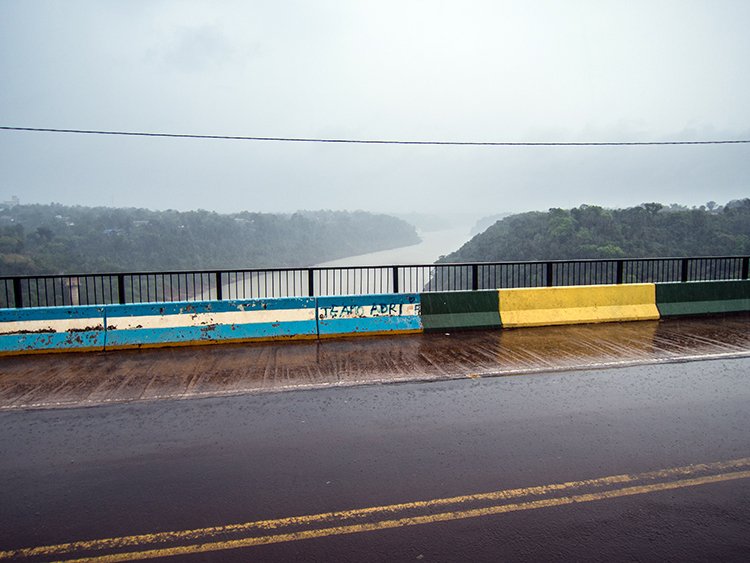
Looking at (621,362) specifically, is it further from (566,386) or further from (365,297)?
(365,297)

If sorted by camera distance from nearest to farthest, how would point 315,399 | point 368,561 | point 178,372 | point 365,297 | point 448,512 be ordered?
point 368,561
point 448,512
point 315,399
point 178,372
point 365,297

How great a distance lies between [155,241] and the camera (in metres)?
89.9

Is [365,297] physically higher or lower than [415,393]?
higher

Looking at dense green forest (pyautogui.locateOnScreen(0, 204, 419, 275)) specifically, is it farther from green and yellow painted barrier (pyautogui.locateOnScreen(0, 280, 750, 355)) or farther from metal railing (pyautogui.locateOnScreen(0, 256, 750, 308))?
green and yellow painted barrier (pyautogui.locateOnScreen(0, 280, 750, 355))

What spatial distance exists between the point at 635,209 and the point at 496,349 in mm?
68360

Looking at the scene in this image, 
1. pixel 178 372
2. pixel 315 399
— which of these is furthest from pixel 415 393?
pixel 178 372

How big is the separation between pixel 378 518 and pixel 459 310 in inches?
326

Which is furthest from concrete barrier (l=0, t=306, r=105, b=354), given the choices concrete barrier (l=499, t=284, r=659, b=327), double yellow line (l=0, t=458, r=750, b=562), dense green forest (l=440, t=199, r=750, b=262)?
dense green forest (l=440, t=199, r=750, b=262)

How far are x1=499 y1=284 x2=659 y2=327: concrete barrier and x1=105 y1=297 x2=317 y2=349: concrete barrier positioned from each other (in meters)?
4.64

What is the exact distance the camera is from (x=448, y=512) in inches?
176

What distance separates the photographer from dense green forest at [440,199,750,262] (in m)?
58.5

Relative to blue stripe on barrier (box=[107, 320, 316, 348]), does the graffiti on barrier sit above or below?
above

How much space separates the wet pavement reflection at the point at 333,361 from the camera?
8047 mm

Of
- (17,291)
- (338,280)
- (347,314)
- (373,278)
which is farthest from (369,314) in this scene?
(338,280)
